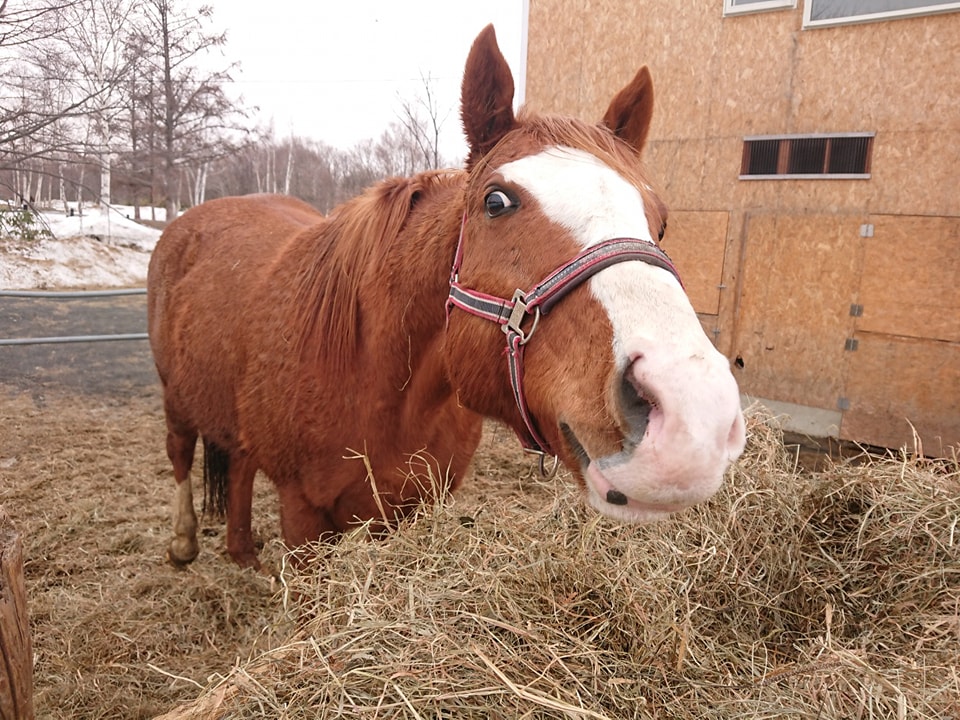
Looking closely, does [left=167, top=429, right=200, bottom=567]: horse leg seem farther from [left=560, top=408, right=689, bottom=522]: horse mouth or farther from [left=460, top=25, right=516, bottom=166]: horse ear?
[left=560, top=408, right=689, bottom=522]: horse mouth

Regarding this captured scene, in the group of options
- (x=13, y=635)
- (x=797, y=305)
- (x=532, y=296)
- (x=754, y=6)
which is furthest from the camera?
(x=797, y=305)

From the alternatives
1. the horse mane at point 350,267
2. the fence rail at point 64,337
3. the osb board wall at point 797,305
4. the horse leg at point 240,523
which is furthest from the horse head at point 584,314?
the fence rail at point 64,337

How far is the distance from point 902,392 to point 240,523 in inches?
247

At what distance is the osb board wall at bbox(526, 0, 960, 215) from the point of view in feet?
17.9

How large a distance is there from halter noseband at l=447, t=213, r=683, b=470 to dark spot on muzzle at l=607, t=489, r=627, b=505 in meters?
0.37

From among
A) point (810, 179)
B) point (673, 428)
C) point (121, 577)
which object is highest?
point (810, 179)

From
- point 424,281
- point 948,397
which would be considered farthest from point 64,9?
point 948,397

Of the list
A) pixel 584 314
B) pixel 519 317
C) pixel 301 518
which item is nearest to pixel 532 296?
pixel 519 317

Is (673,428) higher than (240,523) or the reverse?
higher

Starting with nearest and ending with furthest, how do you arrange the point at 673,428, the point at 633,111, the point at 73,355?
the point at 673,428 < the point at 633,111 < the point at 73,355

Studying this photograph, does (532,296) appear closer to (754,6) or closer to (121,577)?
(121,577)

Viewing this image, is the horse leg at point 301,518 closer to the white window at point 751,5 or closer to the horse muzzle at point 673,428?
the horse muzzle at point 673,428

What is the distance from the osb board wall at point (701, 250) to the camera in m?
6.62

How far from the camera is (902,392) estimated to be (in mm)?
5789
